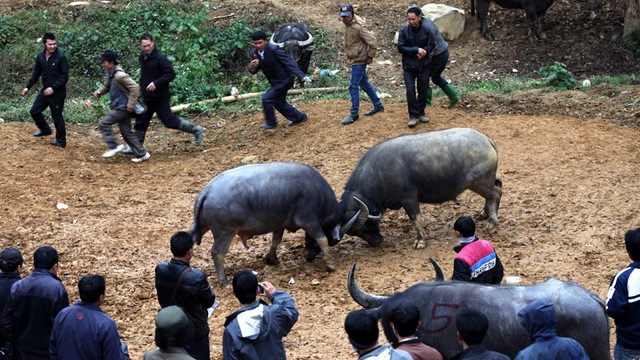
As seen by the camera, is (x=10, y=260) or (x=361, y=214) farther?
(x=361, y=214)

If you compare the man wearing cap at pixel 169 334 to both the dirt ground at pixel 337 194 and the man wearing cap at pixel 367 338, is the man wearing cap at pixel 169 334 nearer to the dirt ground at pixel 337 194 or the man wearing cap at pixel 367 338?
the man wearing cap at pixel 367 338

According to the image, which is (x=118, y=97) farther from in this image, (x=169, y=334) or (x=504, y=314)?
(x=504, y=314)

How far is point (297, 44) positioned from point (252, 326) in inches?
521

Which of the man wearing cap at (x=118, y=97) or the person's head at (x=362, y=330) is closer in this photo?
the person's head at (x=362, y=330)

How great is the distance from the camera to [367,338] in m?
5.80

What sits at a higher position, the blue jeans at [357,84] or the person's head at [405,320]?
the person's head at [405,320]

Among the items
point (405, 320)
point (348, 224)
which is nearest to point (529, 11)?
point (348, 224)

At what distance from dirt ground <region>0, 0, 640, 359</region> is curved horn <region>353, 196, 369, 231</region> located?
1.45 ft

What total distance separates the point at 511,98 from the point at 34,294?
36.2 ft

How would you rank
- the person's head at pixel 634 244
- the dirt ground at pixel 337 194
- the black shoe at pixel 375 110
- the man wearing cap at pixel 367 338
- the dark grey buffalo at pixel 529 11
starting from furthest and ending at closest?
1. the dark grey buffalo at pixel 529 11
2. the black shoe at pixel 375 110
3. the dirt ground at pixel 337 194
4. the person's head at pixel 634 244
5. the man wearing cap at pixel 367 338

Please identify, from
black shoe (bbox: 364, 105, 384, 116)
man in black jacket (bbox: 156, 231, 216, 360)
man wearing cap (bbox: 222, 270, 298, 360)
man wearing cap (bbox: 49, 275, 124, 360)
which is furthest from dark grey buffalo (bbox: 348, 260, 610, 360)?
black shoe (bbox: 364, 105, 384, 116)

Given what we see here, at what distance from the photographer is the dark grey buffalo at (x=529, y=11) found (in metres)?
21.5

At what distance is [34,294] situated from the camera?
7.36 metres

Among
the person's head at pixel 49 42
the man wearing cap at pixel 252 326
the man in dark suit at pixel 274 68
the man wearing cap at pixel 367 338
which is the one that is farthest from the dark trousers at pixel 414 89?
the man wearing cap at pixel 367 338
